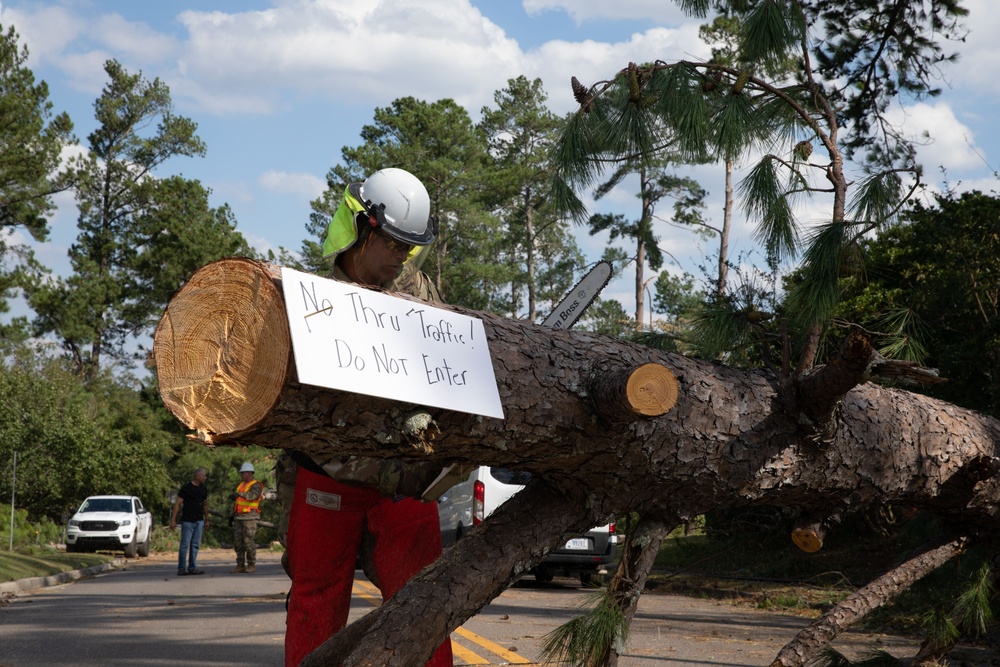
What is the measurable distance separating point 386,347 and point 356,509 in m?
1.05

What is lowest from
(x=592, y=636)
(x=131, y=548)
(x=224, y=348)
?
(x=131, y=548)

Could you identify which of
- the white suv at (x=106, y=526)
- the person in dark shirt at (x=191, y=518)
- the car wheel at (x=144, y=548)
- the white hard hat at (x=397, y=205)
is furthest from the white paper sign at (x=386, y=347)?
the car wheel at (x=144, y=548)

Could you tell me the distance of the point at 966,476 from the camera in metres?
4.08

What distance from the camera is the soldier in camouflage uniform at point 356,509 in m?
3.44

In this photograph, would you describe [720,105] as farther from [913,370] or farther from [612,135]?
[913,370]

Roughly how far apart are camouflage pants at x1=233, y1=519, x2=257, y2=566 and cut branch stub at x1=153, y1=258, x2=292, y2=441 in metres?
13.6

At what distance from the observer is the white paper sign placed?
98.7 inches

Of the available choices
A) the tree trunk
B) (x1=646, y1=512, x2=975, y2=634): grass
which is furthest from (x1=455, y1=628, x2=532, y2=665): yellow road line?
the tree trunk

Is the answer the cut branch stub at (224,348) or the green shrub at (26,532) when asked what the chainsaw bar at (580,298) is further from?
the green shrub at (26,532)

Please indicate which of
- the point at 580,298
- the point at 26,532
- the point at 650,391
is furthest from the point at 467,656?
the point at 26,532

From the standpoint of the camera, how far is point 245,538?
16.1 m

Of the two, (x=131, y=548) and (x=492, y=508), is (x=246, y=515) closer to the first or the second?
(x=492, y=508)

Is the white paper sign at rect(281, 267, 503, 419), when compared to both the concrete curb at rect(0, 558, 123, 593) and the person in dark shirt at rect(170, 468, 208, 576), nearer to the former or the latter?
the concrete curb at rect(0, 558, 123, 593)

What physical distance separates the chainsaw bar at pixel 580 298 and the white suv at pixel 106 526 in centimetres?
2134
